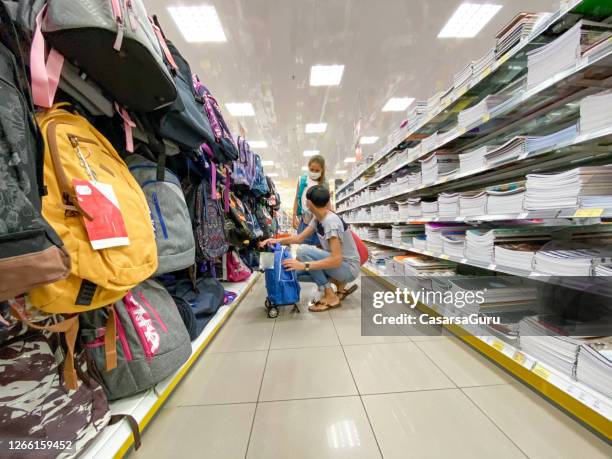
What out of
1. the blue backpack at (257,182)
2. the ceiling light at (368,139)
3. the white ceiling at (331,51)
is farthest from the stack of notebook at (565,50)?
the ceiling light at (368,139)

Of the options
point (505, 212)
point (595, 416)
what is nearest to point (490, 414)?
point (595, 416)

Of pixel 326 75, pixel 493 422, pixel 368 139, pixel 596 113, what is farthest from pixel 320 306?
pixel 368 139

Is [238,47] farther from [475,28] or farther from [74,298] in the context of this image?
[74,298]

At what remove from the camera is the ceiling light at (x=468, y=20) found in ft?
9.34

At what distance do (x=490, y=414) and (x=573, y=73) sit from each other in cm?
148

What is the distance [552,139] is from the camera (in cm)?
109

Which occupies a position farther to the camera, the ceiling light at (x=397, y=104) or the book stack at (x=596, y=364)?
the ceiling light at (x=397, y=104)

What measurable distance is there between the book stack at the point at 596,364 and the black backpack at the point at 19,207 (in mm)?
1723

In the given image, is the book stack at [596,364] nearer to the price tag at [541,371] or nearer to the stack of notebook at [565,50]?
the price tag at [541,371]

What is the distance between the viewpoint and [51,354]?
719mm

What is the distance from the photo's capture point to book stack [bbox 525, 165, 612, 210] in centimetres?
94

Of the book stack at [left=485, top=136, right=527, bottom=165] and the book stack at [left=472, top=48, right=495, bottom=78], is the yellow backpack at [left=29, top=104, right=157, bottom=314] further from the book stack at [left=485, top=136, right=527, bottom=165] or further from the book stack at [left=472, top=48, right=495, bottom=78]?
the book stack at [left=472, top=48, right=495, bottom=78]

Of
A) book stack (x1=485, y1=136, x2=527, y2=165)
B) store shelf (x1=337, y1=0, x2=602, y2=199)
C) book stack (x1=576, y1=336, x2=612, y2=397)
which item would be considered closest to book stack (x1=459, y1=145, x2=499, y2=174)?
book stack (x1=485, y1=136, x2=527, y2=165)
